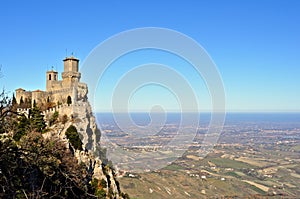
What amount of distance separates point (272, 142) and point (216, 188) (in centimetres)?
6776

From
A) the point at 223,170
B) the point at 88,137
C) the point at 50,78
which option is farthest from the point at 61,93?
the point at 223,170

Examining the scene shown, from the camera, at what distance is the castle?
25812mm

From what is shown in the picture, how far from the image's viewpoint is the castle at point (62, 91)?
2581cm

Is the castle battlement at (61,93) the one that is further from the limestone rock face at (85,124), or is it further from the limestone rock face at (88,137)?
the limestone rock face at (85,124)

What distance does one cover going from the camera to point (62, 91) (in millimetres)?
26422

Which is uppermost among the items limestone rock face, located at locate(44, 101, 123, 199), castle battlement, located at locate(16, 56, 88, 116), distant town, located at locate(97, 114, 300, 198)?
castle battlement, located at locate(16, 56, 88, 116)

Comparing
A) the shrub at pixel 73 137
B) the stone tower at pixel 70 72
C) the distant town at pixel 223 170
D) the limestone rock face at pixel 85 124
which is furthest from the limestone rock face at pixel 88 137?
the stone tower at pixel 70 72

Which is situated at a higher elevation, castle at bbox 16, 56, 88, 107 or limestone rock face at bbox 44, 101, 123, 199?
castle at bbox 16, 56, 88, 107

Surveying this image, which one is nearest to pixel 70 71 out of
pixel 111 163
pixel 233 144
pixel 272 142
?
pixel 111 163

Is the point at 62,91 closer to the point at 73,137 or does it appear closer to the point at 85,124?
the point at 85,124

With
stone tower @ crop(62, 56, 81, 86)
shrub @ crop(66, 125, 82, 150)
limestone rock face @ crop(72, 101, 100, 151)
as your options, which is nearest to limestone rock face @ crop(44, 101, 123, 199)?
limestone rock face @ crop(72, 101, 100, 151)

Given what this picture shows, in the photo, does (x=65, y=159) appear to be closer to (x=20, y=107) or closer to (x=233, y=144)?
(x=20, y=107)

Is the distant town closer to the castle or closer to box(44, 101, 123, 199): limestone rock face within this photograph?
box(44, 101, 123, 199): limestone rock face

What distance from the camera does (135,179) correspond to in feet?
170
